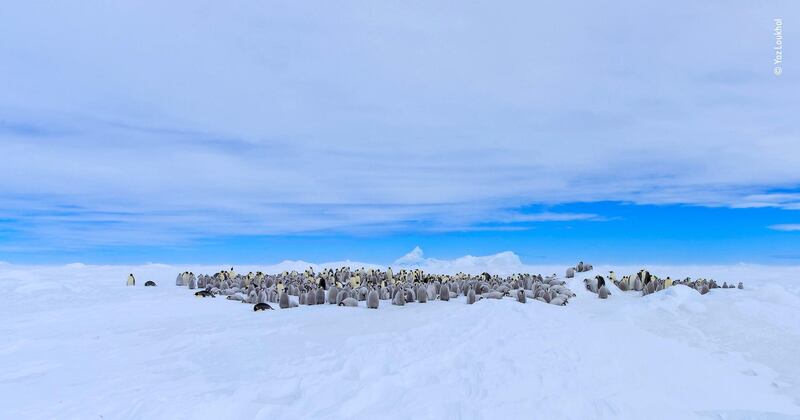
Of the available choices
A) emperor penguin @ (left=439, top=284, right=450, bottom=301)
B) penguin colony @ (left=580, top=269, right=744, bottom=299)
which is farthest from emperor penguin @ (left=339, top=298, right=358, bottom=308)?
penguin colony @ (left=580, top=269, right=744, bottom=299)

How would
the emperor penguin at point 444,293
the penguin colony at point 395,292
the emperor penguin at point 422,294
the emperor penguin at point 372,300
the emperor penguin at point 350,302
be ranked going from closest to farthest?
the emperor penguin at point 372,300
the penguin colony at point 395,292
the emperor penguin at point 350,302
the emperor penguin at point 422,294
the emperor penguin at point 444,293

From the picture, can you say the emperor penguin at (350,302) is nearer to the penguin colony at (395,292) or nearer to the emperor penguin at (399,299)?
the penguin colony at (395,292)

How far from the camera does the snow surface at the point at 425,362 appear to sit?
490cm

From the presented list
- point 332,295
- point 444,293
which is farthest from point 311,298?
point 444,293

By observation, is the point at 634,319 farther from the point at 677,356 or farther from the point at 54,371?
the point at 54,371

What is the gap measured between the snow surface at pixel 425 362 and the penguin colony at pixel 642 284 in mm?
1787

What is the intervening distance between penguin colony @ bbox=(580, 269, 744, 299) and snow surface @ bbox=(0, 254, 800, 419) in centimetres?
179

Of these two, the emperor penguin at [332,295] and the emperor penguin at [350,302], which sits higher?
the emperor penguin at [332,295]

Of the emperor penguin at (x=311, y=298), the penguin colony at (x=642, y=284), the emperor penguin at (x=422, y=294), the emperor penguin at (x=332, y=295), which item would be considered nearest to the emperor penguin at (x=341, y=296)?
the emperor penguin at (x=332, y=295)

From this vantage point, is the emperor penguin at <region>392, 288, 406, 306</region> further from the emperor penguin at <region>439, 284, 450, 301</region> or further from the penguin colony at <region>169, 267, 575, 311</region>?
the emperor penguin at <region>439, 284, 450, 301</region>

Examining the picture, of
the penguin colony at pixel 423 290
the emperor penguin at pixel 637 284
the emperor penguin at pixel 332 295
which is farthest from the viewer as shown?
the emperor penguin at pixel 637 284

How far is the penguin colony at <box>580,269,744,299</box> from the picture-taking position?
1173 cm

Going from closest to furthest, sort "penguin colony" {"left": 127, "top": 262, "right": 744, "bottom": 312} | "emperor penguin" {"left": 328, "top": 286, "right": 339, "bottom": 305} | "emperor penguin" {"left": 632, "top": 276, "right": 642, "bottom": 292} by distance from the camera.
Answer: "penguin colony" {"left": 127, "top": 262, "right": 744, "bottom": 312}, "emperor penguin" {"left": 328, "top": 286, "right": 339, "bottom": 305}, "emperor penguin" {"left": 632, "top": 276, "right": 642, "bottom": 292}

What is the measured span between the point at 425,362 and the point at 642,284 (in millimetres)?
8896
